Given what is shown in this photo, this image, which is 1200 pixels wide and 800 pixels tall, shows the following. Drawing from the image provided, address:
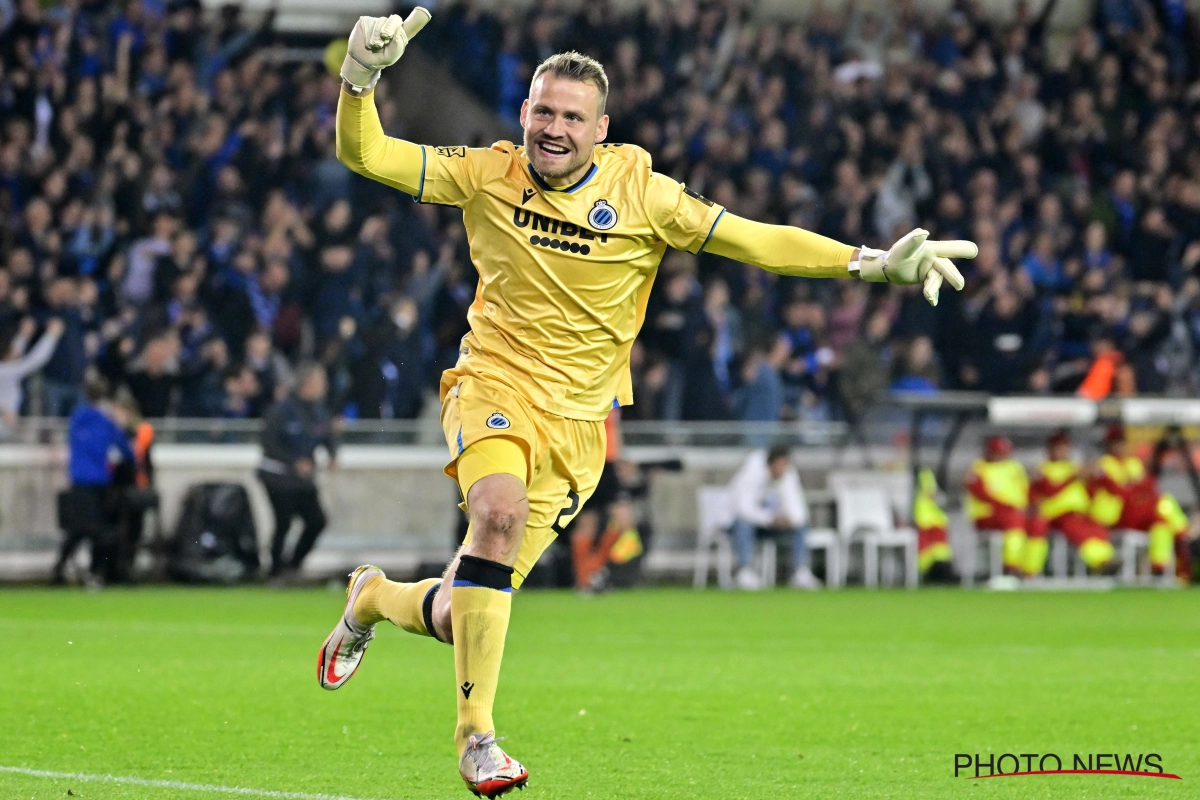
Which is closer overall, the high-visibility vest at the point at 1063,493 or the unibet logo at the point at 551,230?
the unibet logo at the point at 551,230

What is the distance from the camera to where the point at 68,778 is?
5879mm

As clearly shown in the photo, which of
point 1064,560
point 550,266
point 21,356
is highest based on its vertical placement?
point 550,266

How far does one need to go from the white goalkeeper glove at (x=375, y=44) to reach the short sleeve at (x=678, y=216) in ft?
3.27

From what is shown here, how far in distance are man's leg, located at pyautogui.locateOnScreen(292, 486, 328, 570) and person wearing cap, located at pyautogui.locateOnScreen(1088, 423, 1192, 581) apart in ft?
24.4

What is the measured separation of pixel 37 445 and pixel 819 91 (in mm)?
10008

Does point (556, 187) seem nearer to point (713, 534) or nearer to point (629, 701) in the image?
point (629, 701)

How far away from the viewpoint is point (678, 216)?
6059 mm

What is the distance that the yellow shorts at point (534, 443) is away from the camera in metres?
5.80

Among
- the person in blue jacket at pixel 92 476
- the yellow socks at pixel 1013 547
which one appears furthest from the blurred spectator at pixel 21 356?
the yellow socks at pixel 1013 547

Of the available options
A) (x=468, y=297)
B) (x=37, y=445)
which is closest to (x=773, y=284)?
(x=468, y=297)

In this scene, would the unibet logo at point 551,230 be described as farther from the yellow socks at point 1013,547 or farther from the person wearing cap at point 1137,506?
the person wearing cap at point 1137,506

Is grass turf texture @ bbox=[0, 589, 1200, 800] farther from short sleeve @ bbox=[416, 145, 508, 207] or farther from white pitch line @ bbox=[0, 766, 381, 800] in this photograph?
short sleeve @ bbox=[416, 145, 508, 207]

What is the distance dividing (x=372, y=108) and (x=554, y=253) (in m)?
0.75

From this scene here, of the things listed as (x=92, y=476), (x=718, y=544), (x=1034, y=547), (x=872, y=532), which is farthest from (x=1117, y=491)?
(x=92, y=476)
